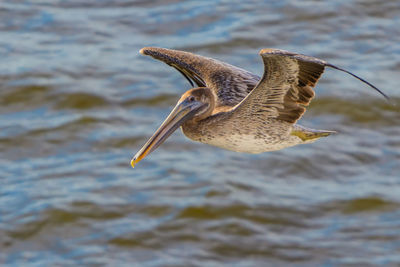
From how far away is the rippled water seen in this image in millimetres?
15461

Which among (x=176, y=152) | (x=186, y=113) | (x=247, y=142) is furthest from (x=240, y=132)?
(x=176, y=152)

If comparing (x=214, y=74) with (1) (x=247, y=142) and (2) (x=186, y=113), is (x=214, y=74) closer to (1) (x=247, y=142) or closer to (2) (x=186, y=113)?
(2) (x=186, y=113)

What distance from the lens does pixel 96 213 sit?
16016 millimetres

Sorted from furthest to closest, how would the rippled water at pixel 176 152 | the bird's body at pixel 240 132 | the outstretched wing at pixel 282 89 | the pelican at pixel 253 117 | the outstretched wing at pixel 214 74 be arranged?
1. the rippled water at pixel 176 152
2. the outstretched wing at pixel 214 74
3. the bird's body at pixel 240 132
4. the pelican at pixel 253 117
5. the outstretched wing at pixel 282 89

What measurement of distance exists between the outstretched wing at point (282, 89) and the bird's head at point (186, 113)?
314 mm

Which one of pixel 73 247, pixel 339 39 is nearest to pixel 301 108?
pixel 73 247

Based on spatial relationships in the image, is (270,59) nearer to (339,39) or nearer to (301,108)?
(301,108)

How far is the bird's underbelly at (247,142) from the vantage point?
8883 millimetres

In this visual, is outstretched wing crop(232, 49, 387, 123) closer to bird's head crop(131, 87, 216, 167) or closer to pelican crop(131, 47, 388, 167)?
pelican crop(131, 47, 388, 167)

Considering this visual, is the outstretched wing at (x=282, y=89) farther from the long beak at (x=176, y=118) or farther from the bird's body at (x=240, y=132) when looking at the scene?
the long beak at (x=176, y=118)

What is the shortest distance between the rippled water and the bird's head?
6.44 meters

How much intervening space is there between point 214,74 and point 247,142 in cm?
154

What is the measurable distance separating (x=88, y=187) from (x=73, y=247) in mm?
1522

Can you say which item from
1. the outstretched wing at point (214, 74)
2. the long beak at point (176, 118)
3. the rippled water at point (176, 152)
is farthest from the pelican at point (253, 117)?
the rippled water at point (176, 152)
